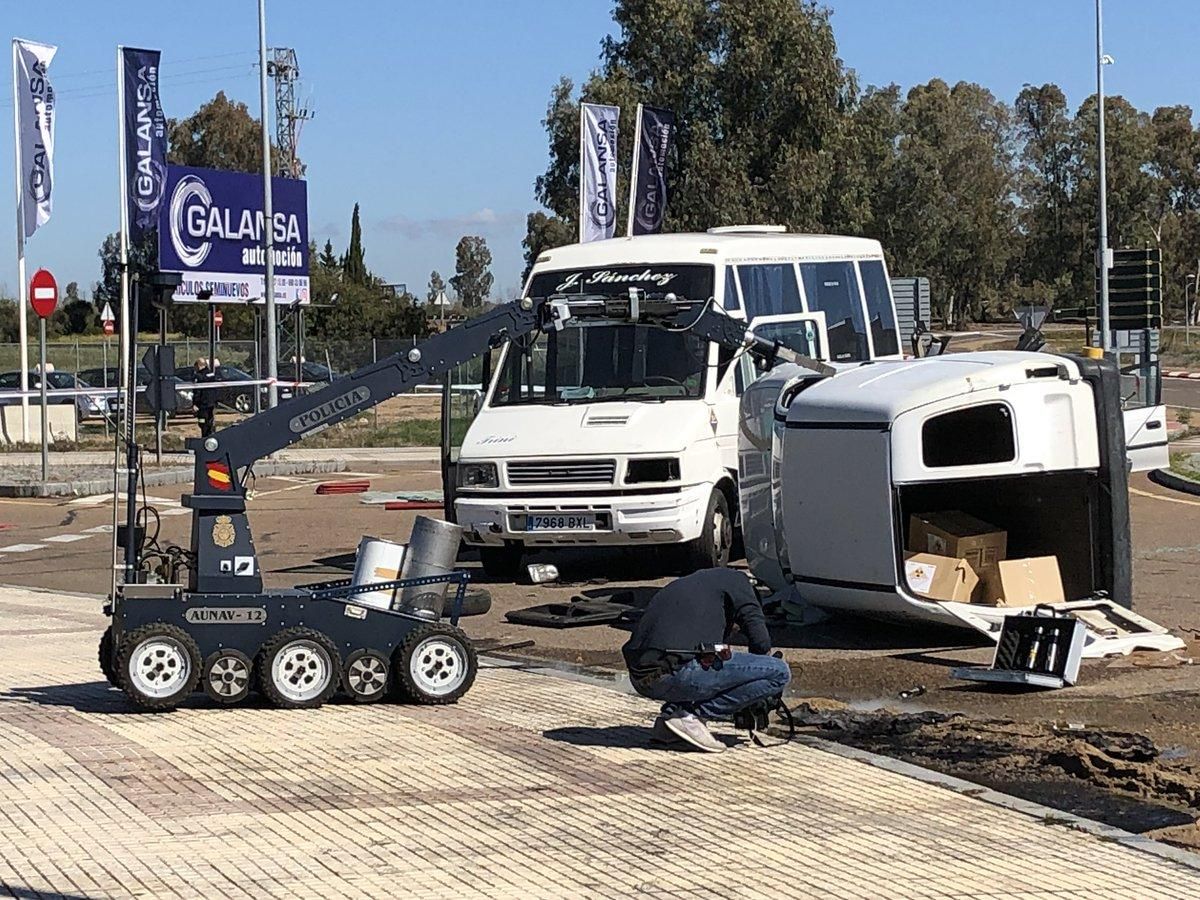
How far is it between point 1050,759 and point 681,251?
8936 millimetres

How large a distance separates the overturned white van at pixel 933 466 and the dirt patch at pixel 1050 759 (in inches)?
75.2

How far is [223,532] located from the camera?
34.6 feet

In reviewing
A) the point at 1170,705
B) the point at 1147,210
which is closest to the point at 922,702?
the point at 1170,705

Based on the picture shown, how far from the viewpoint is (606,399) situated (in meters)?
16.3

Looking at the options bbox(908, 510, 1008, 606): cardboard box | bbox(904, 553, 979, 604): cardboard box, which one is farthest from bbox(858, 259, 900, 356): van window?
bbox(904, 553, 979, 604): cardboard box

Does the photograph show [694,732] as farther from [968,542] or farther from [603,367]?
[603,367]

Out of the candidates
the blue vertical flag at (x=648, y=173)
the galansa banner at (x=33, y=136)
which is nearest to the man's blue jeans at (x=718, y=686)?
the galansa banner at (x=33, y=136)

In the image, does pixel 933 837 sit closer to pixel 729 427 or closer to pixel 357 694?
pixel 357 694

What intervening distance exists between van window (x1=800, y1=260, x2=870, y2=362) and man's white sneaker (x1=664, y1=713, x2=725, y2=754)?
938 centimetres

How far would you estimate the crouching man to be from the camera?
9.17 metres

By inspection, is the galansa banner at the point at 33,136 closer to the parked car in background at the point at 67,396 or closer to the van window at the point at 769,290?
the parked car in background at the point at 67,396

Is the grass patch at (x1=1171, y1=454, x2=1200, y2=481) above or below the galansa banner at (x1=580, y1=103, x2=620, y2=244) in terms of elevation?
below

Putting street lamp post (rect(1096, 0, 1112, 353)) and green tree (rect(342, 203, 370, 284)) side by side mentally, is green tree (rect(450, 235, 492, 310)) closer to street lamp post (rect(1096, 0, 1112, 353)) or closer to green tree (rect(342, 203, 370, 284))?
green tree (rect(342, 203, 370, 284))

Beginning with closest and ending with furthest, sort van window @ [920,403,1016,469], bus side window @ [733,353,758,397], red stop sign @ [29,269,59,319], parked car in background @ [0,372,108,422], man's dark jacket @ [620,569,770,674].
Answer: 1. man's dark jacket @ [620,569,770,674]
2. van window @ [920,403,1016,469]
3. bus side window @ [733,353,758,397]
4. red stop sign @ [29,269,59,319]
5. parked car in background @ [0,372,108,422]
